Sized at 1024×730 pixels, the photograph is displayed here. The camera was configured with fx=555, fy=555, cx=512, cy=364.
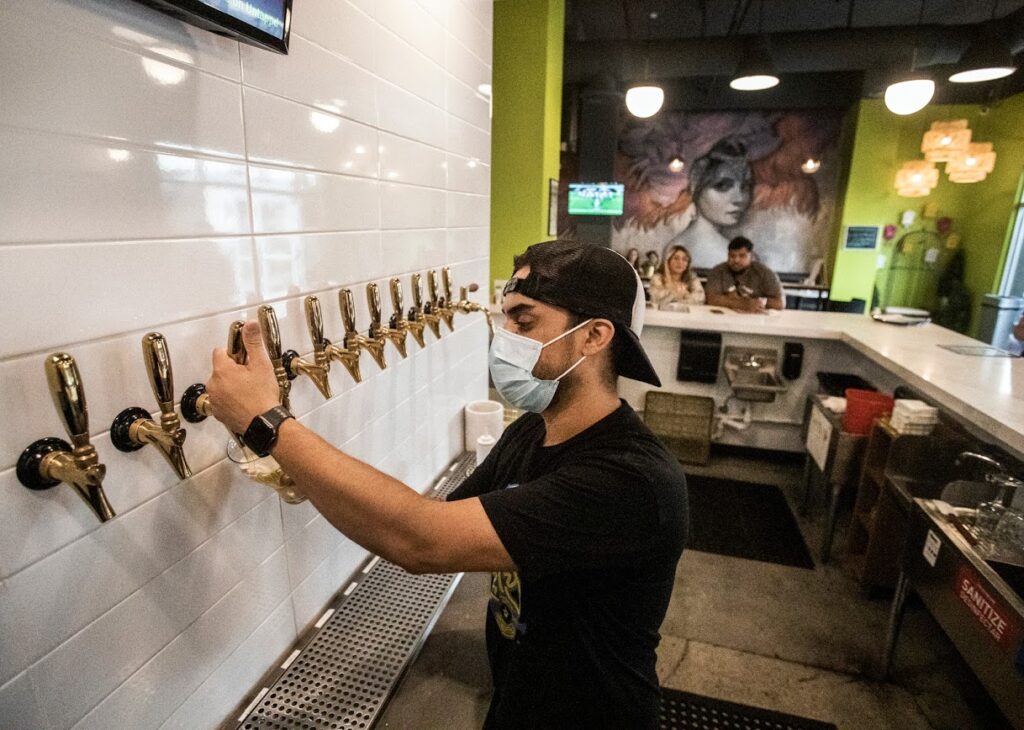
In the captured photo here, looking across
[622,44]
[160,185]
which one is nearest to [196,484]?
[160,185]

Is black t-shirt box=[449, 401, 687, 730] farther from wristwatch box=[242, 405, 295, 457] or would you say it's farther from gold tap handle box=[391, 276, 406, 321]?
gold tap handle box=[391, 276, 406, 321]

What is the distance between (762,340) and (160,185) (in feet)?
11.8

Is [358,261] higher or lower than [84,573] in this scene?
higher

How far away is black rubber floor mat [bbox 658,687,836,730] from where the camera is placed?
5.18 feet

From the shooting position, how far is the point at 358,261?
136cm

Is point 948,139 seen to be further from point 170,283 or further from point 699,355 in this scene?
point 170,283

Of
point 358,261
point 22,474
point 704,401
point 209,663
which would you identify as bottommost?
point 704,401

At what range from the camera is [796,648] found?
2178 mm

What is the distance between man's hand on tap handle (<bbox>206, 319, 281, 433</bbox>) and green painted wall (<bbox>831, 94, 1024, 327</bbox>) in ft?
31.0

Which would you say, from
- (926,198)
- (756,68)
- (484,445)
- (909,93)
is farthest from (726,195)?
(484,445)

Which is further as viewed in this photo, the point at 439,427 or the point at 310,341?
the point at 439,427

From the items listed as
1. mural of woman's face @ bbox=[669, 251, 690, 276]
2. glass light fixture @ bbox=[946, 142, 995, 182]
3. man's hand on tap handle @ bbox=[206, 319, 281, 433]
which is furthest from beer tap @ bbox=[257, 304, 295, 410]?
glass light fixture @ bbox=[946, 142, 995, 182]

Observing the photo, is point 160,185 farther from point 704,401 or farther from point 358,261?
point 704,401

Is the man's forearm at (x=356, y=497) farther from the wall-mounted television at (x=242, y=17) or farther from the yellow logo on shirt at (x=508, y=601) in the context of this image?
the wall-mounted television at (x=242, y=17)
